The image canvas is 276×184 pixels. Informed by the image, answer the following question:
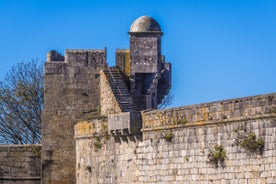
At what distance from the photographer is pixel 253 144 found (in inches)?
1423

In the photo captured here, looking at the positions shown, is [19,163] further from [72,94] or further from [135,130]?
[135,130]

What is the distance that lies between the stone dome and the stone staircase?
173cm

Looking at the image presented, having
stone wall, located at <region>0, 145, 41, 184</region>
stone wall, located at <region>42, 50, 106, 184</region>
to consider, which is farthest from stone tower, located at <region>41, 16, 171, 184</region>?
stone wall, located at <region>0, 145, 41, 184</region>

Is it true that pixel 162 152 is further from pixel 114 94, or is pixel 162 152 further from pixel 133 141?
pixel 114 94

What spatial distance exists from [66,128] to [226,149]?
12.1 metres

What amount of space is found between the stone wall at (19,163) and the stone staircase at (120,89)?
14.9ft

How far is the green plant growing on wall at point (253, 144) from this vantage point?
36.0 metres

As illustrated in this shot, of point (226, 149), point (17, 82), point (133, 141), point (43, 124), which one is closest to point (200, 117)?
point (226, 149)

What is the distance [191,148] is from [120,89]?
8068mm

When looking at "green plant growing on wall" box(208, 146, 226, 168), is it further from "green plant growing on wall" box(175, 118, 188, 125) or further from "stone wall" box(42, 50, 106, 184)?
"stone wall" box(42, 50, 106, 184)

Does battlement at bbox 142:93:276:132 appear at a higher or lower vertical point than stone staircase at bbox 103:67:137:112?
lower

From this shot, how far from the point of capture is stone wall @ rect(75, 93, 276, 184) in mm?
35969

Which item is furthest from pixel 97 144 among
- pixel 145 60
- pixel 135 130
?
pixel 145 60

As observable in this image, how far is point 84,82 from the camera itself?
159 feet
